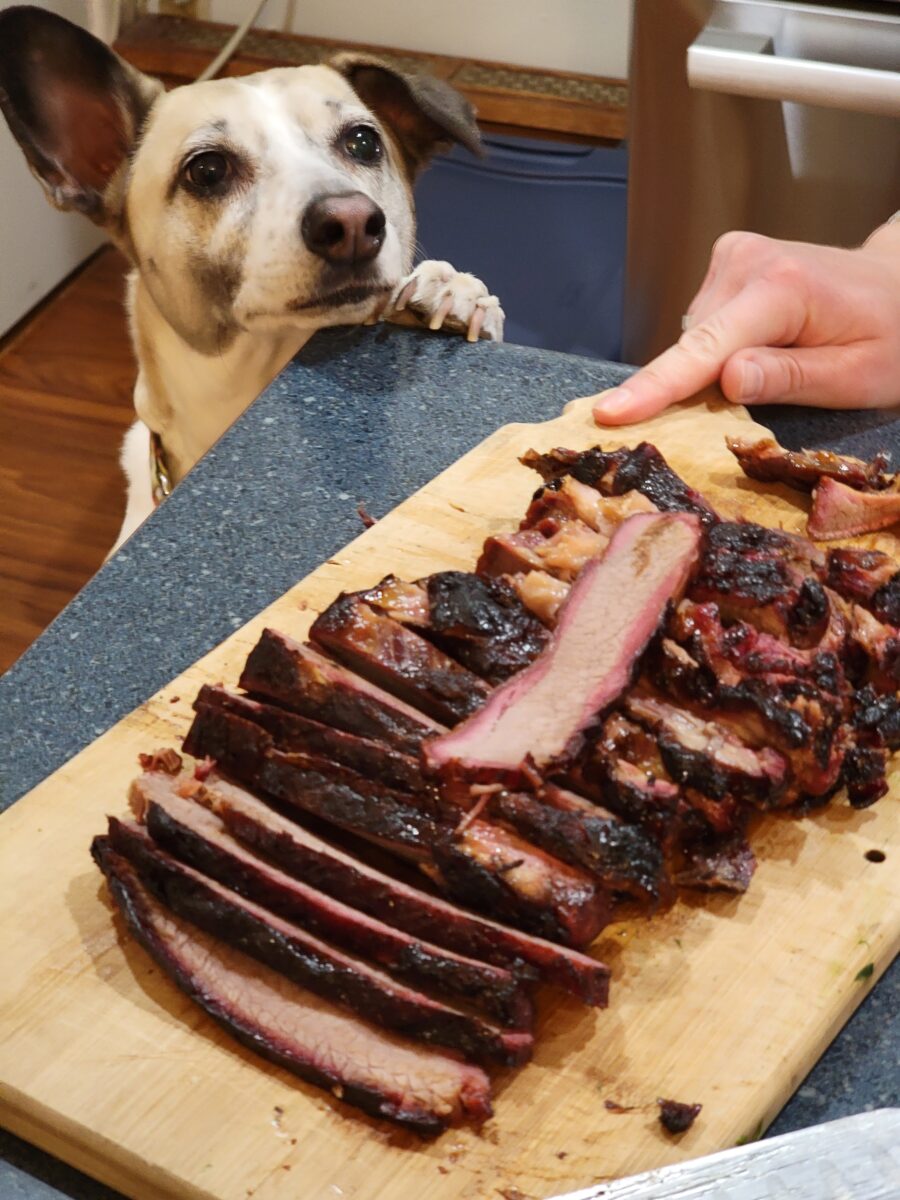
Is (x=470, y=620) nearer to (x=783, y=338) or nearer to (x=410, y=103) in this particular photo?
(x=783, y=338)

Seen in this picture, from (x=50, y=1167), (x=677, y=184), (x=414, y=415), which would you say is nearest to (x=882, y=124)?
(x=677, y=184)

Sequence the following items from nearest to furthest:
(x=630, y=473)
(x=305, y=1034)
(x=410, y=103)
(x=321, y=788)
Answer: (x=305, y=1034) < (x=321, y=788) < (x=630, y=473) < (x=410, y=103)

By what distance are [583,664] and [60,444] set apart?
354 cm

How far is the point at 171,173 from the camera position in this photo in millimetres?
2449

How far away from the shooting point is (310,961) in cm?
111

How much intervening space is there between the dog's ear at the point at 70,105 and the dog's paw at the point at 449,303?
2.29ft

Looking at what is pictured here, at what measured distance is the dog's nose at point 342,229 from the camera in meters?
2.23

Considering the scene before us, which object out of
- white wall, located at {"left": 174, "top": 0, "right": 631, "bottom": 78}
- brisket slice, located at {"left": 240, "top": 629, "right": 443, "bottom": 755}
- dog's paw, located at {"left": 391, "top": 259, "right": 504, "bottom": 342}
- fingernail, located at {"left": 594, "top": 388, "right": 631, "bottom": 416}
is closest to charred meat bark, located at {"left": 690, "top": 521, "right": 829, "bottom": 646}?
brisket slice, located at {"left": 240, "top": 629, "right": 443, "bottom": 755}

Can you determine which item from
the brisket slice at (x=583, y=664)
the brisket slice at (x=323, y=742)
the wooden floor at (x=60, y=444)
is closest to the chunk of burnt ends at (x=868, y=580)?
the brisket slice at (x=583, y=664)

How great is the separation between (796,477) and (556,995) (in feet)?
2.85

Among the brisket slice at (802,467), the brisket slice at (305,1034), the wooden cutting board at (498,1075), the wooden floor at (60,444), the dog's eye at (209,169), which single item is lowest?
the wooden floor at (60,444)

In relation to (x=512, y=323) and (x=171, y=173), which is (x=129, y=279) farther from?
(x=512, y=323)

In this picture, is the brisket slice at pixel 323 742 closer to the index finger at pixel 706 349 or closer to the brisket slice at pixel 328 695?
the brisket slice at pixel 328 695

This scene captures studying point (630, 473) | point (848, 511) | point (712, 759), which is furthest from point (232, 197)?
point (712, 759)
